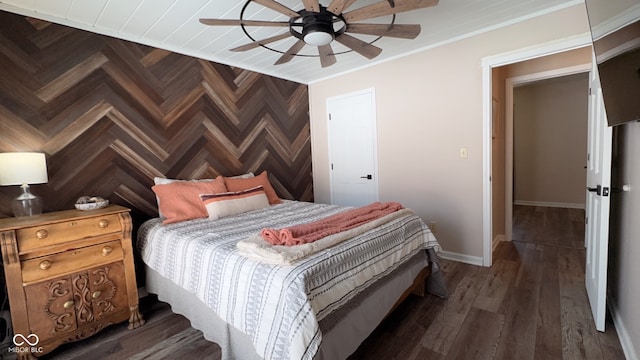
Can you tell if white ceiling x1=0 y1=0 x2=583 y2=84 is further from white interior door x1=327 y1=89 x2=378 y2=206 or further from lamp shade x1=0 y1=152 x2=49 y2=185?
lamp shade x1=0 y1=152 x2=49 y2=185

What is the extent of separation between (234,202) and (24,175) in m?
1.41

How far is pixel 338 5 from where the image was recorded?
1562mm

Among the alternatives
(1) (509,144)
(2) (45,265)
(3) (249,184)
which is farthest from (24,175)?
(1) (509,144)

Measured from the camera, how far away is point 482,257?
2.90 metres

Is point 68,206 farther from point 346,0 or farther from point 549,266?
point 549,266

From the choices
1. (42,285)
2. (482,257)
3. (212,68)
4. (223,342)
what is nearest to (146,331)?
(42,285)

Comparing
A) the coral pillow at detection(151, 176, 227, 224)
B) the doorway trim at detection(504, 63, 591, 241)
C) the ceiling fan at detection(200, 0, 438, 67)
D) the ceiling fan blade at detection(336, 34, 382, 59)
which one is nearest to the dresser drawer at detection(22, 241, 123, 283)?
the coral pillow at detection(151, 176, 227, 224)

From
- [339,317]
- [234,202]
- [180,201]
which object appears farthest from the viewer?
[234,202]

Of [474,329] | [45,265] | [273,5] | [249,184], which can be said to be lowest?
[474,329]

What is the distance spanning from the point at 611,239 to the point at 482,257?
3.23ft

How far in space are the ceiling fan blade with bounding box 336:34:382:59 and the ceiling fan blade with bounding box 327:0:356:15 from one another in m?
0.23

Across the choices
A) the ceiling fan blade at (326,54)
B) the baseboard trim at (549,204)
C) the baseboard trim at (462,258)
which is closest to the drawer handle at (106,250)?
the ceiling fan blade at (326,54)

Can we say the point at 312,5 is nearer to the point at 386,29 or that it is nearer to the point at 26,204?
the point at 386,29

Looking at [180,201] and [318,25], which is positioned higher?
[318,25]
